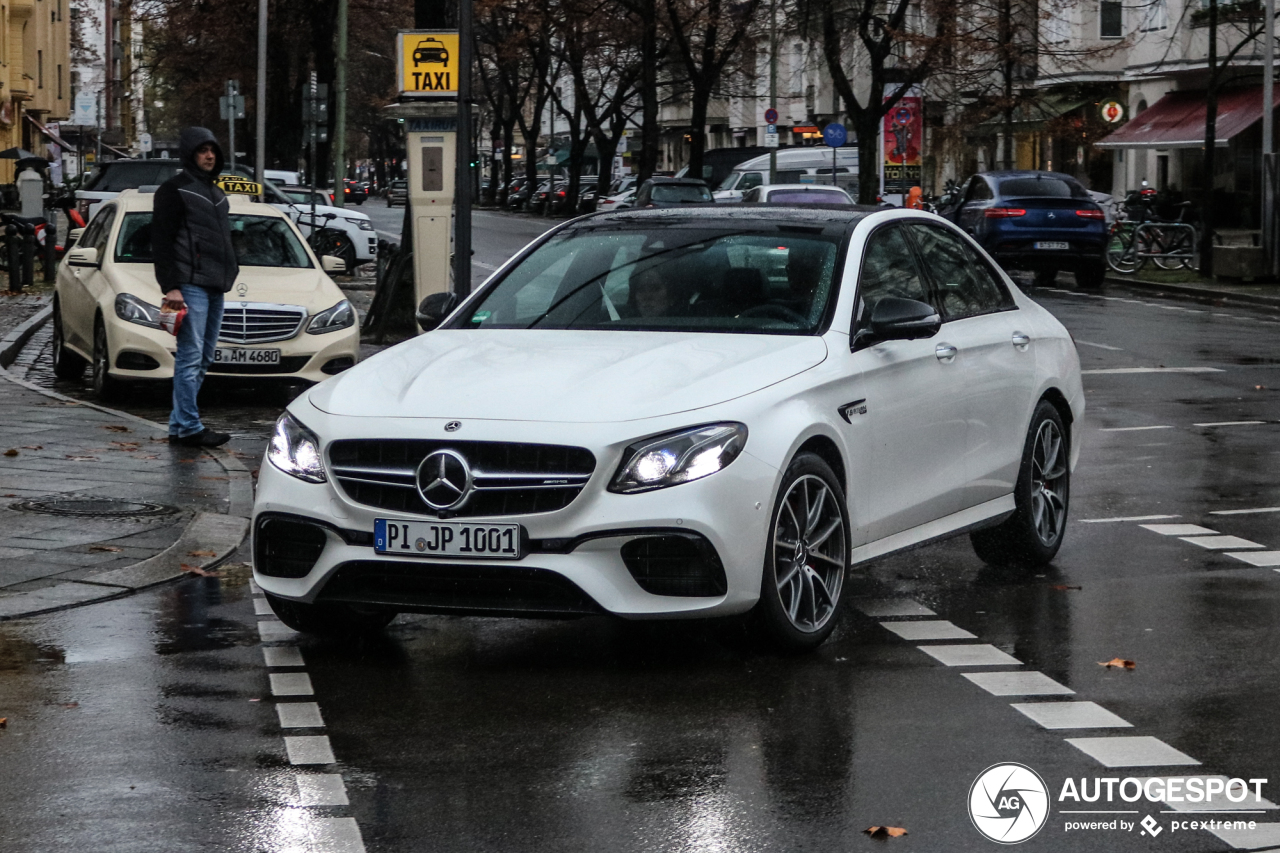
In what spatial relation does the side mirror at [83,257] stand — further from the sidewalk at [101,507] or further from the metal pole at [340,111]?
the metal pole at [340,111]

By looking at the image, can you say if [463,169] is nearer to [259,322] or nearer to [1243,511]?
[259,322]

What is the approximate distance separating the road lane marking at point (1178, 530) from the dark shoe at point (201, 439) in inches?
219

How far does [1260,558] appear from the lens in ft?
29.6

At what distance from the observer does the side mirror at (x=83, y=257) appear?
1545 centimetres

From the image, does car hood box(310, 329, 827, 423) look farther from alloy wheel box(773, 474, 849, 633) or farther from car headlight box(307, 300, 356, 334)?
car headlight box(307, 300, 356, 334)

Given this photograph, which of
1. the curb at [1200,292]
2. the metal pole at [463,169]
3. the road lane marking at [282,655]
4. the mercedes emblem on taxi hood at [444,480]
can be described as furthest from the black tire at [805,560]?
the curb at [1200,292]

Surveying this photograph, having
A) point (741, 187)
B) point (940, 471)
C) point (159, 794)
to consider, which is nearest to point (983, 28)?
point (741, 187)

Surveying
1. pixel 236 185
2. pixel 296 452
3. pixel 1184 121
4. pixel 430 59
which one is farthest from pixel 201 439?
pixel 1184 121

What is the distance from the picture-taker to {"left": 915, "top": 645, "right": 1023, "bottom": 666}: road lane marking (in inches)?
272

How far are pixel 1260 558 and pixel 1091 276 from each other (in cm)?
2489

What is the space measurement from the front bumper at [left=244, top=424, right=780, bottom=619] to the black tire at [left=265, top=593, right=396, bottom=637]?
35 cm

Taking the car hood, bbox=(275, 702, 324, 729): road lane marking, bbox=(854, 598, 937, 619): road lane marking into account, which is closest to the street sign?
bbox=(854, 598, 937, 619): road lane marking

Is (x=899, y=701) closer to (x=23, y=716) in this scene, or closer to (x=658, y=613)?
Result: (x=658, y=613)

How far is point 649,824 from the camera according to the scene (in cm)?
495
